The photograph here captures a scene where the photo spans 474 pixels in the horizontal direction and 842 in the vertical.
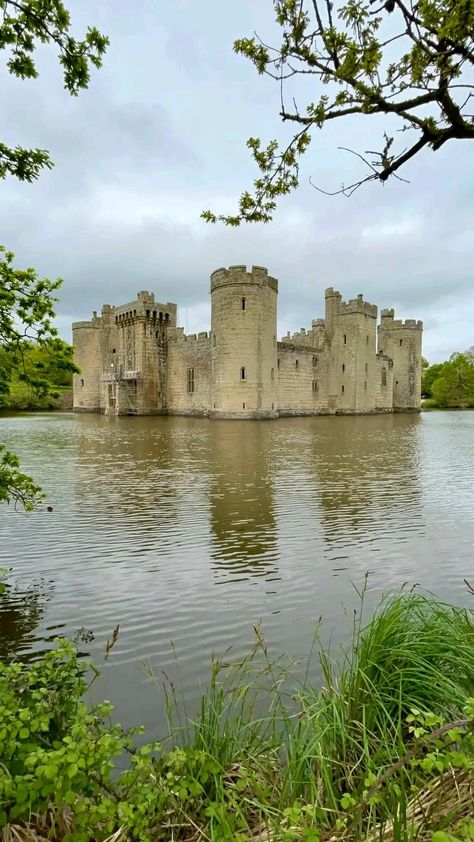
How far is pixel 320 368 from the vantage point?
131 feet

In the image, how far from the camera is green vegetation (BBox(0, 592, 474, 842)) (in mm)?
1513

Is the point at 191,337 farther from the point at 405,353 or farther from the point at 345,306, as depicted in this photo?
the point at 405,353

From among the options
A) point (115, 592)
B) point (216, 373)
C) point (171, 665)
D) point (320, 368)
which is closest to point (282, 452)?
point (115, 592)

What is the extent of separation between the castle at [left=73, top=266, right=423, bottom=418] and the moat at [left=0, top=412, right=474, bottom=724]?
19.5m

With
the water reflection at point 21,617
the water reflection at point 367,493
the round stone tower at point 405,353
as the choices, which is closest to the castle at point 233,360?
the round stone tower at point 405,353

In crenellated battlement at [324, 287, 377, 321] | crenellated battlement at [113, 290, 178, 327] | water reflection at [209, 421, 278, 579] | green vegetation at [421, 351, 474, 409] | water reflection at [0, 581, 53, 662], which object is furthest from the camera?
green vegetation at [421, 351, 474, 409]

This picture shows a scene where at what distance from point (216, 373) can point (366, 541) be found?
2554 centimetres

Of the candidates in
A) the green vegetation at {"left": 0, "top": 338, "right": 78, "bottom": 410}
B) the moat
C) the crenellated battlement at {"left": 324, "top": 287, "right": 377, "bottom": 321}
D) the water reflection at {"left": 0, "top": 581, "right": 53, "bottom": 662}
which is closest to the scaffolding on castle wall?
the crenellated battlement at {"left": 324, "top": 287, "right": 377, "bottom": 321}

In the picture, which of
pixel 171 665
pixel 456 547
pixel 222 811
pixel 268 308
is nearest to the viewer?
pixel 222 811

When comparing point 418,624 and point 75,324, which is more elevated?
point 75,324

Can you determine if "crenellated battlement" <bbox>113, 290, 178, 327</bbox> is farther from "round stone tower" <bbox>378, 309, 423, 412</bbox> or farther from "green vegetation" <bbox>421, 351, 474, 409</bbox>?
"green vegetation" <bbox>421, 351, 474, 409</bbox>

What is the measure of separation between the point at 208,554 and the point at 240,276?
26236mm

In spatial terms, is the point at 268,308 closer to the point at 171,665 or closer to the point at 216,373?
the point at 216,373

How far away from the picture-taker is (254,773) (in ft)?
6.04
